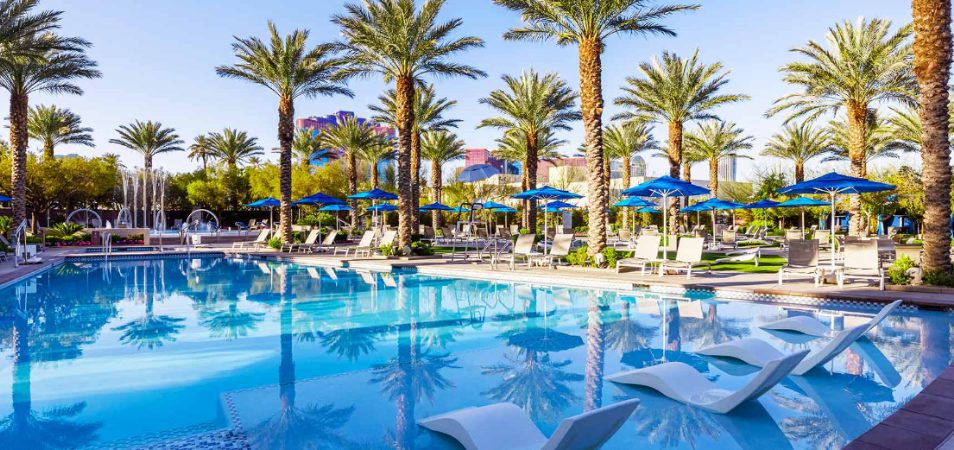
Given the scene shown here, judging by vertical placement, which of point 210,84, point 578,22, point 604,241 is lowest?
point 604,241

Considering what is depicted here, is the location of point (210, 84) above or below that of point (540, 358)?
above

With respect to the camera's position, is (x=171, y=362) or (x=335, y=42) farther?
(x=335, y=42)

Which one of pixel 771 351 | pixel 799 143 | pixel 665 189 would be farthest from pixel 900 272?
pixel 799 143

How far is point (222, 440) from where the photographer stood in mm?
4441

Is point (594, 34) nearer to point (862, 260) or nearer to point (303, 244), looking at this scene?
point (862, 260)

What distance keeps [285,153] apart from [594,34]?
15050 mm

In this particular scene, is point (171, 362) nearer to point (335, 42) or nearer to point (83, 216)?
point (335, 42)

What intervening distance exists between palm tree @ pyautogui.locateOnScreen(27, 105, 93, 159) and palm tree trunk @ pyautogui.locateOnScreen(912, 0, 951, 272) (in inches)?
1634

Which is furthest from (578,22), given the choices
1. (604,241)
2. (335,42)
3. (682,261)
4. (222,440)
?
(222,440)

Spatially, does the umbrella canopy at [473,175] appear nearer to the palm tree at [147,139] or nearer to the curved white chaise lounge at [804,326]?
the palm tree at [147,139]

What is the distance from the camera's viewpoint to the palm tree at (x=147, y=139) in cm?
3994

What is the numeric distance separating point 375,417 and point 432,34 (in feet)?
57.5

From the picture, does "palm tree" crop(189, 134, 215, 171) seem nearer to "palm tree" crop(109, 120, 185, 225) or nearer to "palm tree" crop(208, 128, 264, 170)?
"palm tree" crop(208, 128, 264, 170)

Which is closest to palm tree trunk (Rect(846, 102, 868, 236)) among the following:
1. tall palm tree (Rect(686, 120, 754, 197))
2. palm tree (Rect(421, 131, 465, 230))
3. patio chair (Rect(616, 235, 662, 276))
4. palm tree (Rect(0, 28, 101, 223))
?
tall palm tree (Rect(686, 120, 754, 197))
